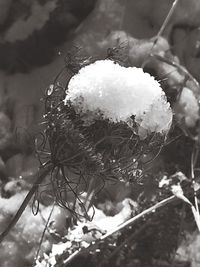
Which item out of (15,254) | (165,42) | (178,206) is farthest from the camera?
(165,42)

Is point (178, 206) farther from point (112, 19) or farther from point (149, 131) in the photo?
point (149, 131)

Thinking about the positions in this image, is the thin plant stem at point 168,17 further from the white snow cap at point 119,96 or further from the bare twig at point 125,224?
the white snow cap at point 119,96

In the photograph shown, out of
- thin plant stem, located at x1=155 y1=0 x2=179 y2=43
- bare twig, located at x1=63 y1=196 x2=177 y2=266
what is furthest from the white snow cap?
thin plant stem, located at x1=155 y1=0 x2=179 y2=43

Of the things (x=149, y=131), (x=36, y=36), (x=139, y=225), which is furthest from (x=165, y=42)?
(x=149, y=131)

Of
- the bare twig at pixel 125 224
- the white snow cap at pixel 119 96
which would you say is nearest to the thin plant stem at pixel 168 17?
the bare twig at pixel 125 224

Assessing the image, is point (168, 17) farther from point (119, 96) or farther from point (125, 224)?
point (119, 96)

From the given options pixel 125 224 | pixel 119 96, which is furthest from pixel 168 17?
pixel 119 96

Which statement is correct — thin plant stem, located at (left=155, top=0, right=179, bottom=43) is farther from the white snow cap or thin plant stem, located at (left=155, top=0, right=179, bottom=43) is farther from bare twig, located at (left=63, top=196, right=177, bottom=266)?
the white snow cap

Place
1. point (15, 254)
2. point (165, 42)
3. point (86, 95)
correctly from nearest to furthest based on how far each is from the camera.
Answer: point (86, 95), point (15, 254), point (165, 42)
